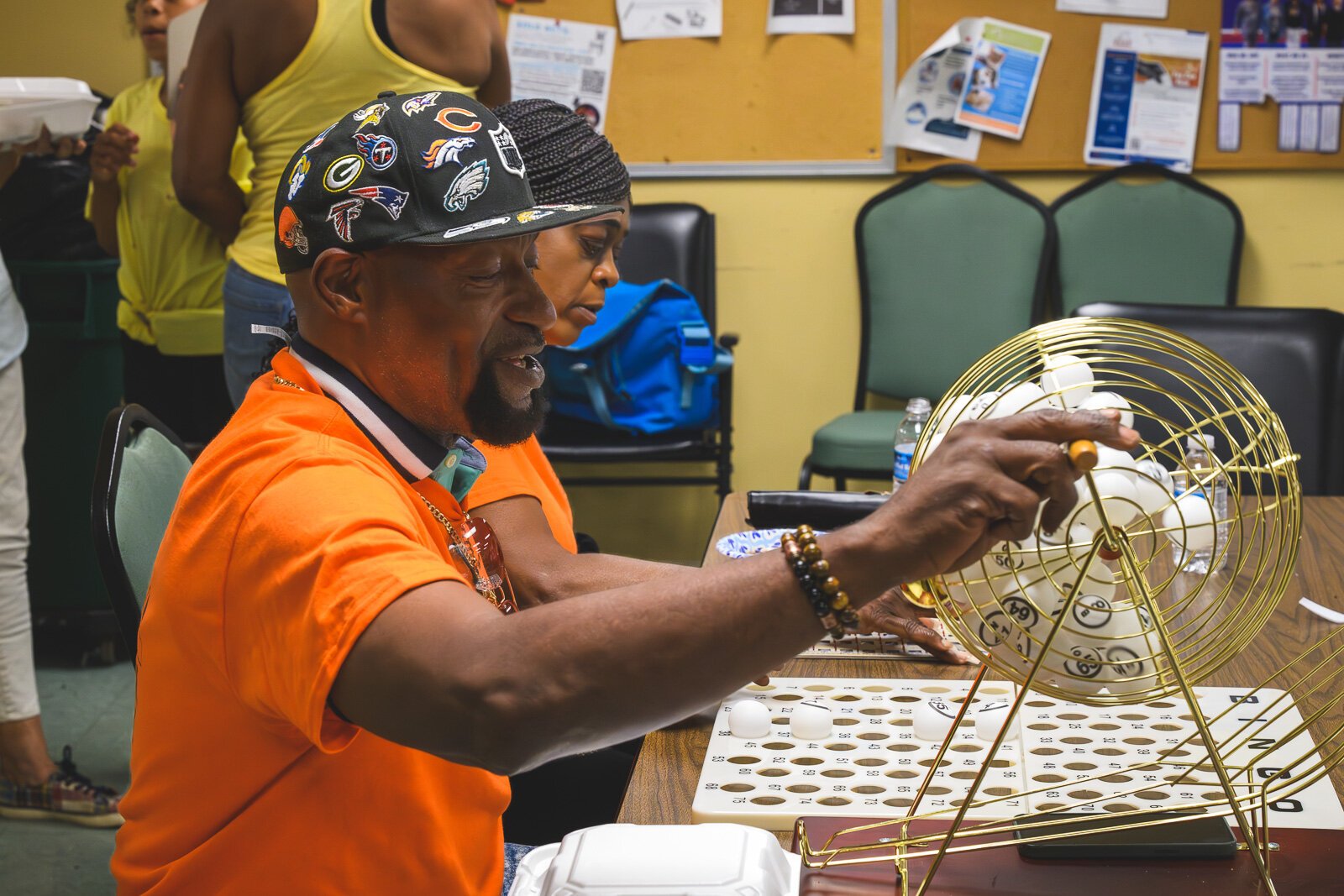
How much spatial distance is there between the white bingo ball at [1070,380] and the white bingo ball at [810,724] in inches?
14.1

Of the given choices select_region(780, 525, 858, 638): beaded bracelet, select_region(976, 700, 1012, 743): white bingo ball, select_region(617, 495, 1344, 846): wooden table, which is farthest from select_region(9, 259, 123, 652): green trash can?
select_region(780, 525, 858, 638): beaded bracelet

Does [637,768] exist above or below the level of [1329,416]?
above

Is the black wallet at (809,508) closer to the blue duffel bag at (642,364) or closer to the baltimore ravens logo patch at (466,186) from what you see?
the baltimore ravens logo patch at (466,186)

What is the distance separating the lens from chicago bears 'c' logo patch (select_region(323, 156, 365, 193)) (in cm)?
94

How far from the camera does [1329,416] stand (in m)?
2.37

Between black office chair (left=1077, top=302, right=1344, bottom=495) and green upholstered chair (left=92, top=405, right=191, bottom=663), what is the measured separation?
168cm

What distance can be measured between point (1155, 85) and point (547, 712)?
346 centimetres

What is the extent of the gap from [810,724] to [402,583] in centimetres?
→ 51

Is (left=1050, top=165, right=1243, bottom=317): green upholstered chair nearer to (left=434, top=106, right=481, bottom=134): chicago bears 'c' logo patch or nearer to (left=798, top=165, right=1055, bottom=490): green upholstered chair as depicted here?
(left=798, top=165, right=1055, bottom=490): green upholstered chair

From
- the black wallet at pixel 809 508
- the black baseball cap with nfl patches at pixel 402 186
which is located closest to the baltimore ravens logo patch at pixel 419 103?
the black baseball cap with nfl patches at pixel 402 186

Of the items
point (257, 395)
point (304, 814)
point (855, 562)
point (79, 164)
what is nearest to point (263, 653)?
point (304, 814)

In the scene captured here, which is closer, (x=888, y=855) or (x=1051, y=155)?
(x=888, y=855)

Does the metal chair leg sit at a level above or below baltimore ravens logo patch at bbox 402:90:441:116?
below

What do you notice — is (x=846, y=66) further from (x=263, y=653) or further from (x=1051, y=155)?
(x=263, y=653)
